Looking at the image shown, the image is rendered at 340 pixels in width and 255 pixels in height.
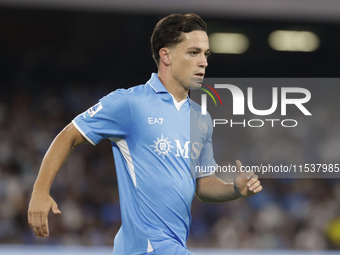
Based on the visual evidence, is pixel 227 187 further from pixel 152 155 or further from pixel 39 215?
pixel 39 215

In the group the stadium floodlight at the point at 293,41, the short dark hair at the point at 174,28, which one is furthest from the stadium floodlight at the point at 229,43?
the short dark hair at the point at 174,28

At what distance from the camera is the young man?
292 cm

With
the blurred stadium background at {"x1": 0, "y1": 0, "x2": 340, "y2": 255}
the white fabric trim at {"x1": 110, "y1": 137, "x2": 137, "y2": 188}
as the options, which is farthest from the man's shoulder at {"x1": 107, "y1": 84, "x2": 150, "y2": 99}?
the blurred stadium background at {"x1": 0, "y1": 0, "x2": 340, "y2": 255}

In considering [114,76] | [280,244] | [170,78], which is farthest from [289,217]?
[170,78]

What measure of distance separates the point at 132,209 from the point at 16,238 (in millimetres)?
6892

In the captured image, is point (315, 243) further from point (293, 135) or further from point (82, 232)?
point (82, 232)

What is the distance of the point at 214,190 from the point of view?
10.7 feet

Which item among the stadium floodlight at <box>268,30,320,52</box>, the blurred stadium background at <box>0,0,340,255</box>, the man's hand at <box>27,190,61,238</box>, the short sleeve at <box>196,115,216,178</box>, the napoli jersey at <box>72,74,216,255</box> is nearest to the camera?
the man's hand at <box>27,190,61,238</box>

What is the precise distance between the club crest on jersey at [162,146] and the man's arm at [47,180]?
0.42 metres

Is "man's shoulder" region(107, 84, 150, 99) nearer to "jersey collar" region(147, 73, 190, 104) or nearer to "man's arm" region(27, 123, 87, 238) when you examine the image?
"jersey collar" region(147, 73, 190, 104)

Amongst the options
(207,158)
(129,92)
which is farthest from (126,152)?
(207,158)

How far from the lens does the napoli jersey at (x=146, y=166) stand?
2.96 m

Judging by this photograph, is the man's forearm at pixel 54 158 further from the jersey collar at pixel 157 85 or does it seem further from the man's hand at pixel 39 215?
the jersey collar at pixel 157 85

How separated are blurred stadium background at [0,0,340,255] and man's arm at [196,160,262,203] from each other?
451 cm
